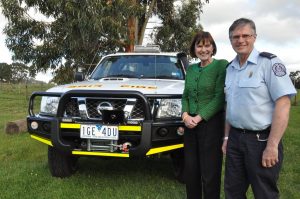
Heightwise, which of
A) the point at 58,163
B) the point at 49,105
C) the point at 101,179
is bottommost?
the point at 101,179

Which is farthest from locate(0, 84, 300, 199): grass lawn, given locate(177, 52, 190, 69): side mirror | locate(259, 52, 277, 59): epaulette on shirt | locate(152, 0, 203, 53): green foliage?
locate(152, 0, 203, 53): green foliage

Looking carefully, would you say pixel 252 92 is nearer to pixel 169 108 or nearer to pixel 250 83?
pixel 250 83

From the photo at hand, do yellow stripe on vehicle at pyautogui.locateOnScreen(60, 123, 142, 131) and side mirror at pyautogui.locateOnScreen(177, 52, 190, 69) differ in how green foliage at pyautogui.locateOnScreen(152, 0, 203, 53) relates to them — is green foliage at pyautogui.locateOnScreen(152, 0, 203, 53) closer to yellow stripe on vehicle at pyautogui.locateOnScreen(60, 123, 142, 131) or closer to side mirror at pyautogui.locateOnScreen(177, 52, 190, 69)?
side mirror at pyautogui.locateOnScreen(177, 52, 190, 69)

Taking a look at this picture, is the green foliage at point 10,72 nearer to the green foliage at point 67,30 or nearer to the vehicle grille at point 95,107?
the green foliage at point 67,30

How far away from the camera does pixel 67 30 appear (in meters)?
14.9

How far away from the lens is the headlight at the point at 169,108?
14.3ft

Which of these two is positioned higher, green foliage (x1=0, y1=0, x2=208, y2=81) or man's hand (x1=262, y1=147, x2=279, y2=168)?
green foliage (x1=0, y1=0, x2=208, y2=81)

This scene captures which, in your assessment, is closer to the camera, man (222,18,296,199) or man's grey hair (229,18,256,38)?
man (222,18,296,199)

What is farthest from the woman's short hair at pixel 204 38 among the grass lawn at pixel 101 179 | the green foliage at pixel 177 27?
the green foliage at pixel 177 27

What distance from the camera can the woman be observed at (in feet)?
11.9

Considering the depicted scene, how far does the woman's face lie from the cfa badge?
3.25 ft

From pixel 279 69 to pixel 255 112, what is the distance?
352 mm

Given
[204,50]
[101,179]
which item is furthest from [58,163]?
[204,50]

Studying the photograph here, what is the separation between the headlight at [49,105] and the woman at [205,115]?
1720 mm
